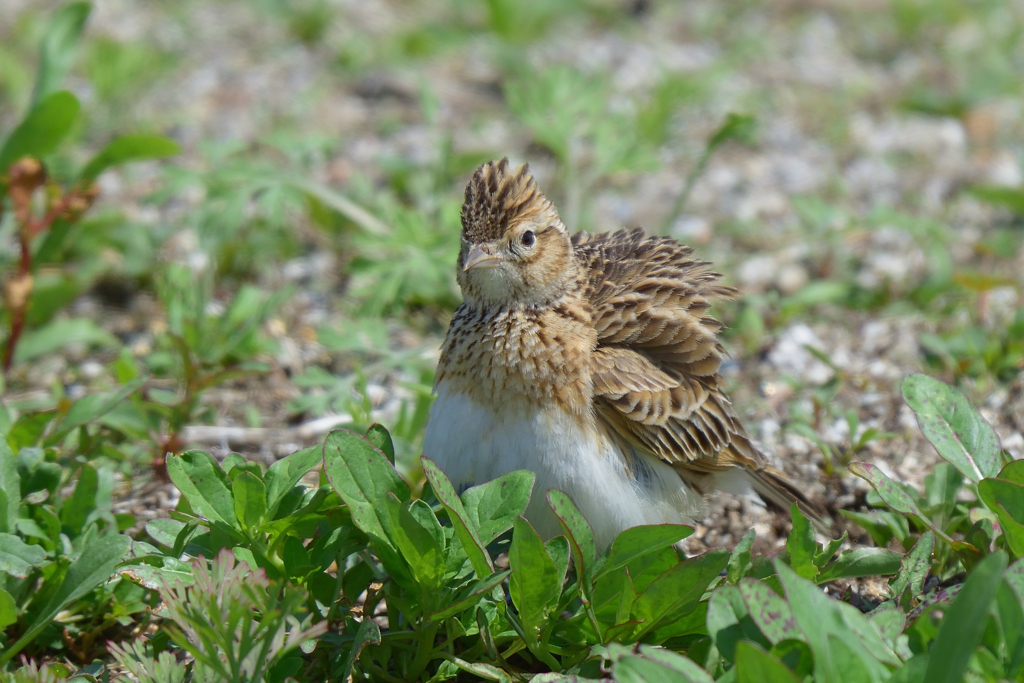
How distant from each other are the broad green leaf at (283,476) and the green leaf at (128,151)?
2.72 metres

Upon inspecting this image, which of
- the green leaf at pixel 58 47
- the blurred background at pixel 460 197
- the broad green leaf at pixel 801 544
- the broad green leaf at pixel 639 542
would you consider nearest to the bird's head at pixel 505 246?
the blurred background at pixel 460 197

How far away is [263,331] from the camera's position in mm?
6250

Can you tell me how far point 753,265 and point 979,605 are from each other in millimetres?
4496

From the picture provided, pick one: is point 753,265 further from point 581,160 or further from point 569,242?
point 569,242

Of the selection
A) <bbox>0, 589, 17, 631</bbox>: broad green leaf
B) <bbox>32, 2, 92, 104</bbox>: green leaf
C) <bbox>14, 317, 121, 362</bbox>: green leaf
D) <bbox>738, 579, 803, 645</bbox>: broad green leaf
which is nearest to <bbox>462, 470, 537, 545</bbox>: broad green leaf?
<bbox>738, 579, 803, 645</bbox>: broad green leaf

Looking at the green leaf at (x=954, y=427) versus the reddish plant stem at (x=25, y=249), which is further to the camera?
the reddish plant stem at (x=25, y=249)

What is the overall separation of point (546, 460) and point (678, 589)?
0.83m

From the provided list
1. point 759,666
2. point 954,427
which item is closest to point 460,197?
point 954,427

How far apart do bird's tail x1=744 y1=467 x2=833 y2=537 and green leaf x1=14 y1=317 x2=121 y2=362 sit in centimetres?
375

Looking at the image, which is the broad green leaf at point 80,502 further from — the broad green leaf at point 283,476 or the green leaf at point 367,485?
the green leaf at point 367,485

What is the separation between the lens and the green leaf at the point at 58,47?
5559 millimetres

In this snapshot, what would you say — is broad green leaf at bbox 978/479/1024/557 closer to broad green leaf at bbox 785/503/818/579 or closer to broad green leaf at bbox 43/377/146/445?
broad green leaf at bbox 785/503/818/579

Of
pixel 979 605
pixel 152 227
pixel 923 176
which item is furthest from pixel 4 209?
pixel 923 176

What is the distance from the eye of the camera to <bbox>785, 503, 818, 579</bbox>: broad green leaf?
341 centimetres
